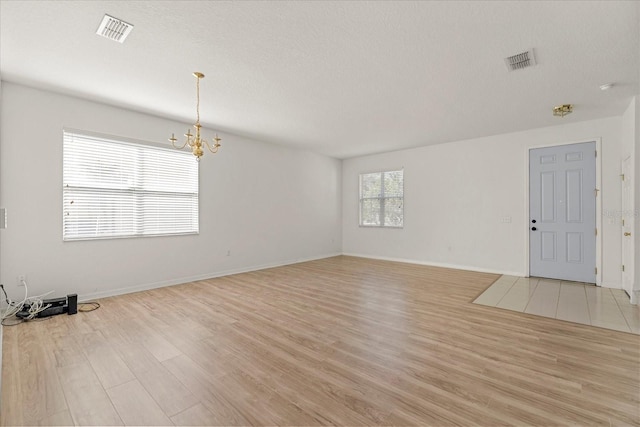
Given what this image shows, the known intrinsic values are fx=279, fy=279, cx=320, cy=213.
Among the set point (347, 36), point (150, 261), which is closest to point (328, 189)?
point (150, 261)

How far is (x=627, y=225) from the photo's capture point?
4.30 meters

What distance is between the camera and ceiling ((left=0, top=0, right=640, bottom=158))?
227 centimetres

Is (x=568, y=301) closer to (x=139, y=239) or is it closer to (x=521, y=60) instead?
(x=521, y=60)

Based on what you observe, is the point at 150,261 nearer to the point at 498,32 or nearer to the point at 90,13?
the point at 90,13

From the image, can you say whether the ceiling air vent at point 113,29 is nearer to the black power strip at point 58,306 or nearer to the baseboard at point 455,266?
the black power strip at point 58,306

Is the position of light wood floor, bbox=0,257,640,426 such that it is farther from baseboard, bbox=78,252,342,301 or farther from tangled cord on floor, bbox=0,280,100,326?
baseboard, bbox=78,252,342,301

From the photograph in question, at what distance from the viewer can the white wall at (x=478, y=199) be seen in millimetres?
4734

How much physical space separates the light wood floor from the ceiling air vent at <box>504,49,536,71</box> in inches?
112

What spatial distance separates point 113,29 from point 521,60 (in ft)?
13.1

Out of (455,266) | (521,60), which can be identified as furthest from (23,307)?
(455,266)

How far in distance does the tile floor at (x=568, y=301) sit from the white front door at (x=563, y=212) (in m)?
0.33

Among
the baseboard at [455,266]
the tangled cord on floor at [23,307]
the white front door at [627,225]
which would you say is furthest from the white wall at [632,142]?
the tangled cord on floor at [23,307]

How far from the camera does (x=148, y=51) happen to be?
2.81 m

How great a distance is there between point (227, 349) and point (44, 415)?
3.93ft
